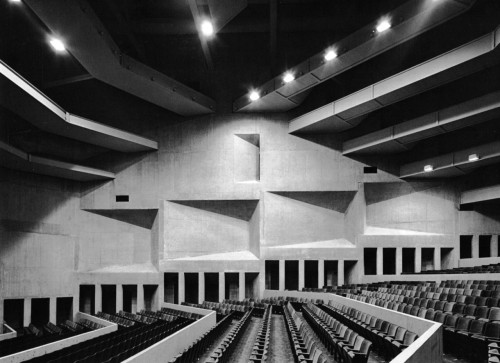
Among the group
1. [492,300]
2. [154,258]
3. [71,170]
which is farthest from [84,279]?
[492,300]

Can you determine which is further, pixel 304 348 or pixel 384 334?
pixel 384 334

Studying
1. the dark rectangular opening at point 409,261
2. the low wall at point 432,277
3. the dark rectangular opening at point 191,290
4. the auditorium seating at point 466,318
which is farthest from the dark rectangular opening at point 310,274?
the auditorium seating at point 466,318

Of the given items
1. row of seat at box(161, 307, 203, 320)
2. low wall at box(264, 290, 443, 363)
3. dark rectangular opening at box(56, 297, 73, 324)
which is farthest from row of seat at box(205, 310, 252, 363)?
dark rectangular opening at box(56, 297, 73, 324)

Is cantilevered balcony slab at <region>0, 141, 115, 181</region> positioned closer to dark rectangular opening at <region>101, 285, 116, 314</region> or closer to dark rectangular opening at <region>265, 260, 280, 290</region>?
dark rectangular opening at <region>101, 285, 116, 314</region>

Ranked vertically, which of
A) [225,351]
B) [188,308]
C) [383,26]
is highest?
[383,26]

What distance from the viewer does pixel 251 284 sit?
17156 mm

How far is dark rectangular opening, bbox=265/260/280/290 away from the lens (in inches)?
676

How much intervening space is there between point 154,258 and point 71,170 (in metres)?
4.08

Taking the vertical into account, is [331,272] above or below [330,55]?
below

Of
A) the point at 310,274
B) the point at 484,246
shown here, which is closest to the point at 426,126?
the point at 484,246

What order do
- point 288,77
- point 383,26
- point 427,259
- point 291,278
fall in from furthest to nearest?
point 291,278 < point 427,259 < point 288,77 < point 383,26

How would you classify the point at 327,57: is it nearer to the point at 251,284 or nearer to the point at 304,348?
the point at 251,284

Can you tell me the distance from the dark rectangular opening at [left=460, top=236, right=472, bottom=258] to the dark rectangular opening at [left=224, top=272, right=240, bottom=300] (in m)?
7.49

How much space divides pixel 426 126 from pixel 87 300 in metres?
12.4
